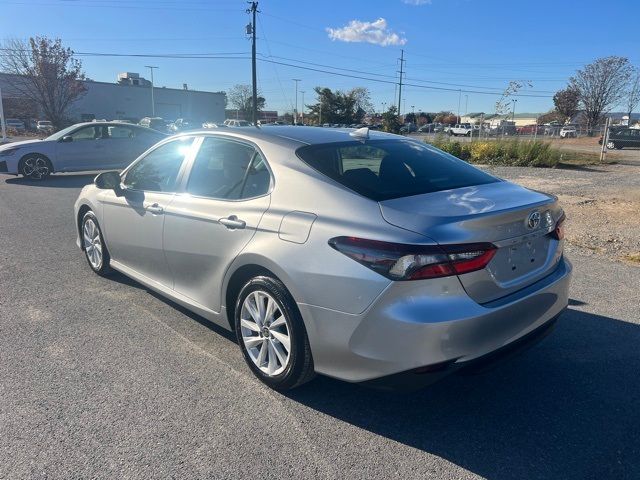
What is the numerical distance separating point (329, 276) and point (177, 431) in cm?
122

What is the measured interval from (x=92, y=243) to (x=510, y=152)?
17233mm

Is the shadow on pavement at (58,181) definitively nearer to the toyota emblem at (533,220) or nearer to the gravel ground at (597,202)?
the gravel ground at (597,202)

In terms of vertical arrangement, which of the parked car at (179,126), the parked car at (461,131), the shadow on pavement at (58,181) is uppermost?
the parked car at (461,131)

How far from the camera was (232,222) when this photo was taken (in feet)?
10.9

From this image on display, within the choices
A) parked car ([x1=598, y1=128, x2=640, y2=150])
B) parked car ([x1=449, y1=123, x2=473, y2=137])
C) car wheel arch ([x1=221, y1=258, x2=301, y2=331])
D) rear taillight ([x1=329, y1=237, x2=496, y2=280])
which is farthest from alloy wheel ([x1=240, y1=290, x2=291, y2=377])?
parked car ([x1=449, y1=123, x2=473, y2=137])

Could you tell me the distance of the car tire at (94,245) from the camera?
517cm

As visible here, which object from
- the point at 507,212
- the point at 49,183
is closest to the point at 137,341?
the point at 507,212

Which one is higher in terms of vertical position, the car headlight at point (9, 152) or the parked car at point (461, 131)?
the parked car at point (461, 131)

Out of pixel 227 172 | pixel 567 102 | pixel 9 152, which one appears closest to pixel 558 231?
pixel 227 172

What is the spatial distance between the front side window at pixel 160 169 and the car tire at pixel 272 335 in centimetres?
135

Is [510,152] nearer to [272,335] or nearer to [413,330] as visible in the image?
[272,335]

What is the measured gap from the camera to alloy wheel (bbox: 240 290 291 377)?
9.99 ft

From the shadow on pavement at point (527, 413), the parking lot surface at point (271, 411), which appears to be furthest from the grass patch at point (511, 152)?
the shadow on pavement at point (527, 413)

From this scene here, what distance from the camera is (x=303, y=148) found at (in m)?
3.36
